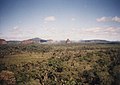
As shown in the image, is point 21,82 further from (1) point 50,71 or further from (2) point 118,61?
(2) point 118,61

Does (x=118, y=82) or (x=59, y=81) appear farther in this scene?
(x=59, y=81)

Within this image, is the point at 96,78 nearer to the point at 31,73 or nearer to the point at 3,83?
the point at 31,73

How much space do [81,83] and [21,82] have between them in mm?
4041

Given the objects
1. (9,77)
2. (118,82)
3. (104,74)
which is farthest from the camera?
(104,74)

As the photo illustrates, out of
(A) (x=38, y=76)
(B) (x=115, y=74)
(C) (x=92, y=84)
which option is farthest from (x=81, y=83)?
(A) (x=38, y=76)

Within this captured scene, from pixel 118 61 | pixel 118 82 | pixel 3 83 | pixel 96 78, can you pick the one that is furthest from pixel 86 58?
pixel 3 83

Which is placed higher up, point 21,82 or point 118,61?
point 118,61

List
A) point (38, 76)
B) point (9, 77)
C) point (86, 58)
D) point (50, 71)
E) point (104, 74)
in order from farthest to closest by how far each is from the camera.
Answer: point (86, 58) < point (50, 71) < point (38, 76) < point (104, 74) < point (9, 77)

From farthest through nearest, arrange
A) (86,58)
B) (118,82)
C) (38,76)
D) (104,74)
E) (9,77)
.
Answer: (86,58) → (38,76) → (104,74) → (9,77) → (118,82)

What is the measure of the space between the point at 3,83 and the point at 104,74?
6.81 metres

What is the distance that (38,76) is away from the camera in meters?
12.6

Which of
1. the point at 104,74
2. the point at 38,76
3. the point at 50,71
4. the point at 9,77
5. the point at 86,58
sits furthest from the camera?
the point at 86,58

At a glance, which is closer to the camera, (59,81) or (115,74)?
(115,74)

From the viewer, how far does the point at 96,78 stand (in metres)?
11.8
